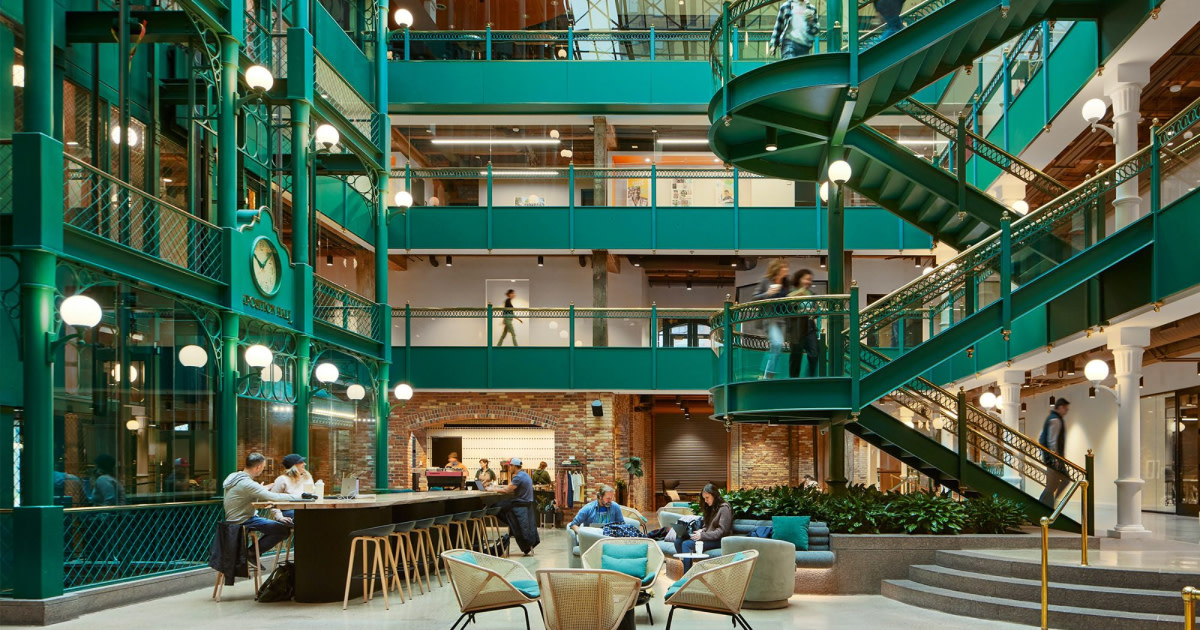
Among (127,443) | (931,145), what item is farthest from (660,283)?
(127,443)

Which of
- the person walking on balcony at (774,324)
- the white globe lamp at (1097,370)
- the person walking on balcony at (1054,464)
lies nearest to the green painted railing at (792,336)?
the person walking on balcony at (774,324)

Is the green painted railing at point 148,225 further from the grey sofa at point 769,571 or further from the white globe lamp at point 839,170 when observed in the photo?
the white globe lamp at point 839,170

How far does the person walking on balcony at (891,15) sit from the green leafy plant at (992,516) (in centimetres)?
581

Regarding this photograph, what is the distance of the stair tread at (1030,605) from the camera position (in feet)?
31.3

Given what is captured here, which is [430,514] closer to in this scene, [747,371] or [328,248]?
[747,371]

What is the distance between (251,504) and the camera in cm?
1127

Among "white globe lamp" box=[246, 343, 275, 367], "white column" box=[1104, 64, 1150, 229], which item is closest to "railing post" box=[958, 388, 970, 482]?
"white column" box=[1104, 64, 1150, 229]

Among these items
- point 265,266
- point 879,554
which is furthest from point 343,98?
point 879,554

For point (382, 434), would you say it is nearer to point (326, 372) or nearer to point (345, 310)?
point (345, 310)

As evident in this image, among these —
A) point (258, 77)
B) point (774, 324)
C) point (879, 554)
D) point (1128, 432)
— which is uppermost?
point (258, 77)

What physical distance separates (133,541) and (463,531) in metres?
4.97

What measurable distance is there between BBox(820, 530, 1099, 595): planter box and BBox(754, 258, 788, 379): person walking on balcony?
85.6 inches

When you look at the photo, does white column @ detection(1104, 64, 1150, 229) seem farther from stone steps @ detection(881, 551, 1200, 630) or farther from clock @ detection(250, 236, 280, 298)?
clock @ detection(250, 236, 280, 298)

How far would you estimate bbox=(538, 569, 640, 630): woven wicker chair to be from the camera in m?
8.41
